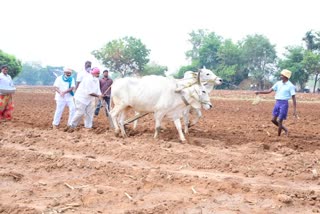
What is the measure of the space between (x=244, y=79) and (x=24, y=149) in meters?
58.0

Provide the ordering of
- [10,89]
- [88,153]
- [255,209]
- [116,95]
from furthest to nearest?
[10,89]
[116,95]
[88,153]
[255,209]

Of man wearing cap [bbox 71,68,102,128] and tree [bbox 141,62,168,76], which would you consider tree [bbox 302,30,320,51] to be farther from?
man wearing cap [bbox 71,68,102,128]

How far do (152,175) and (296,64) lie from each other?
50.6 m

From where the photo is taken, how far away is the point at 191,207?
17.0 ft

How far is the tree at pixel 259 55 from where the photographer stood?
64.1 meters

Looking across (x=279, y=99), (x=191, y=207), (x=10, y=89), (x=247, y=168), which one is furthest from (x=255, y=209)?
(x=10, y=89)

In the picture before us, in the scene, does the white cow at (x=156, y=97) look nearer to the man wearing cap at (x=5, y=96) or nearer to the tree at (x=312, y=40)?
the man wearing cap at (x=5, y=96)

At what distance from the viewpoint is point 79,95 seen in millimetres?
10578

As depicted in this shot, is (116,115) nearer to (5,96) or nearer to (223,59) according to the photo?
(5,96)

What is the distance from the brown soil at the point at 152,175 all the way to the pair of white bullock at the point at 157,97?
0.60 metres

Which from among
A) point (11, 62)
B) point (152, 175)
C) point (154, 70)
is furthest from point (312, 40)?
point (152, 175)

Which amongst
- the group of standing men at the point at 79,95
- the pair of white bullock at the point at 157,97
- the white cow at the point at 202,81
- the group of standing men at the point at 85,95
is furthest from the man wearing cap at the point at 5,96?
the white cow at the point at 202,81

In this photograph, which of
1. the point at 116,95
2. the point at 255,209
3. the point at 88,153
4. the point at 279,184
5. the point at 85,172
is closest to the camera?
the point at 255,209

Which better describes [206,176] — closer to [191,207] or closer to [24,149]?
[191,207]
